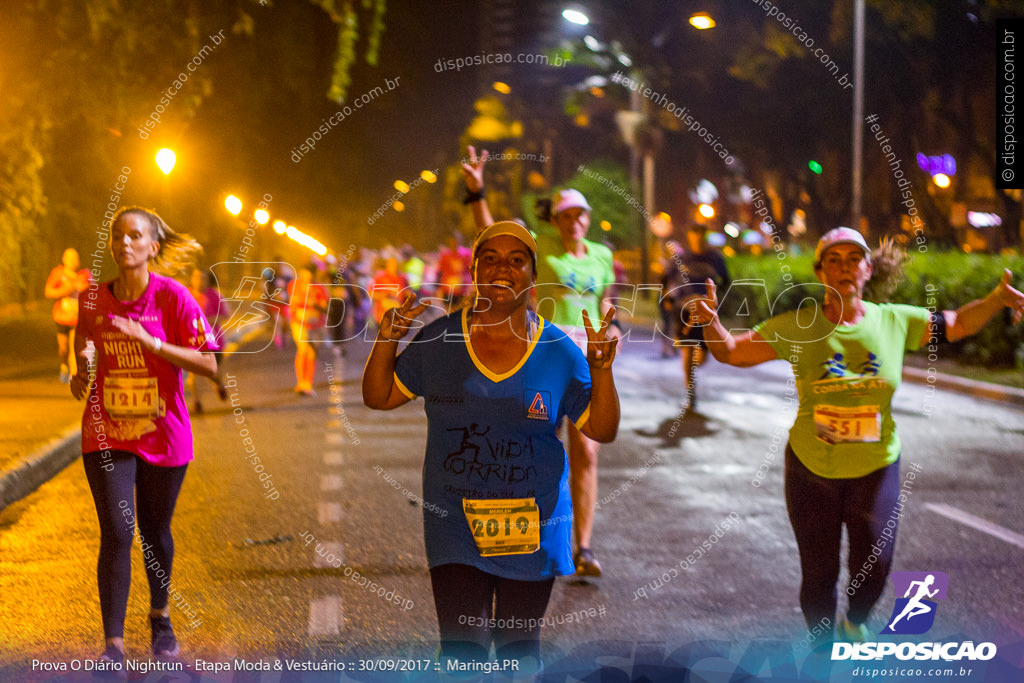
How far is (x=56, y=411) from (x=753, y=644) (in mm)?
8718

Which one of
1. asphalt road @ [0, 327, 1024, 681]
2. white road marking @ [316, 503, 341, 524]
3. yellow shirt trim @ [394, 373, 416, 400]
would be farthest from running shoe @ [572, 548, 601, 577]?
yellow shirt trim @ [394, 373, 416, 400]

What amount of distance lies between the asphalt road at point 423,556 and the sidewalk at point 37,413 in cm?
26

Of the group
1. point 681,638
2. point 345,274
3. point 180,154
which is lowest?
point 681,638

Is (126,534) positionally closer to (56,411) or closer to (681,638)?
(681,638)

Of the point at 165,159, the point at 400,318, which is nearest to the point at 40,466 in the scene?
the point at 165,159

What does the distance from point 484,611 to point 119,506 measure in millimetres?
1696

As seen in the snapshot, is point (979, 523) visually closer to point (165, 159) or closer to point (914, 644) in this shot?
point (914, 644)

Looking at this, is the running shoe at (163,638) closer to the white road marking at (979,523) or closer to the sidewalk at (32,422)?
the sidewalk at (32,422)

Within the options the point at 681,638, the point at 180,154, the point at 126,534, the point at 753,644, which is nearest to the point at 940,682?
the point at 753,644

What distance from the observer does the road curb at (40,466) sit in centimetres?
765

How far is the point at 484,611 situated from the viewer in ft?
10.6

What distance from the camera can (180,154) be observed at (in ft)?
55.4

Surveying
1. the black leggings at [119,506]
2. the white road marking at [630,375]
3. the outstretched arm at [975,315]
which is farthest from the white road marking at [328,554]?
the white road marking at [630,375]

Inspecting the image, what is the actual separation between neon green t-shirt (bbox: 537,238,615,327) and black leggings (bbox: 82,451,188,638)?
2.33 metres
